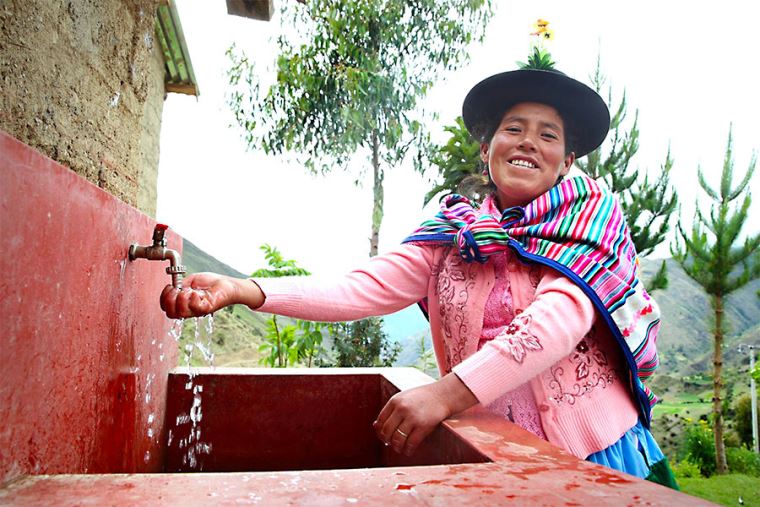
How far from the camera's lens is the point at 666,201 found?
8.52 m

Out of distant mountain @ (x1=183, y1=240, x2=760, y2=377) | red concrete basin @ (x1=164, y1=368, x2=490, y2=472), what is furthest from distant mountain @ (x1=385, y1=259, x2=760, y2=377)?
red concrete basin @ (x1=164, y1=368, x2=490, y2=472)

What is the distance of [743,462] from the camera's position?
1009cm

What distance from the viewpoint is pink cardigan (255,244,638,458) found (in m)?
1.24

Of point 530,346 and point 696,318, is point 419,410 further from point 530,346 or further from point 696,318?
point 696,318

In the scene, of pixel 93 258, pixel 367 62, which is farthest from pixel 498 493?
pixel 367 62

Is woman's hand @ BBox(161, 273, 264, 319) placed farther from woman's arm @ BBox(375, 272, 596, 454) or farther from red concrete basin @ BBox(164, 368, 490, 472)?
red concrete basin @ BBox(164, 368, 490, 472)

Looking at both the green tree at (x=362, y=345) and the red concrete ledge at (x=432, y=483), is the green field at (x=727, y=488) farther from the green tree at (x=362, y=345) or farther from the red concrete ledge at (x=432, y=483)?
the red concrete ledge at (x=432, y=483)

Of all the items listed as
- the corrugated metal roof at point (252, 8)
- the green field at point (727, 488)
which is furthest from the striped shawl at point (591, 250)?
the green field at point (727, 488)

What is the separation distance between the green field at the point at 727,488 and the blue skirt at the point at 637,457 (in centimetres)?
762

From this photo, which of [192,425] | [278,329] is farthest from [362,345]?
[192,425]

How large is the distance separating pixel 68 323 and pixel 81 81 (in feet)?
2.78

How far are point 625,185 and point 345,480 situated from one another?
8.69 m

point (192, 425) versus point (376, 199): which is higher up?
point (376, 199)

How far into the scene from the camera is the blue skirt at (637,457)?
132cm
